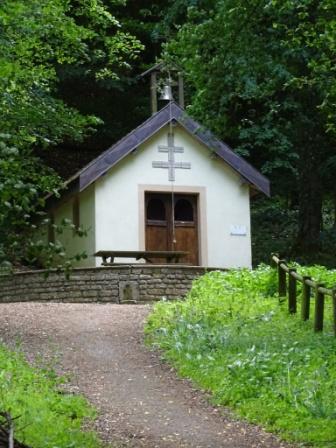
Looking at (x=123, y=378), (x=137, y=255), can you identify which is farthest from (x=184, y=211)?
(x=123, y=378)

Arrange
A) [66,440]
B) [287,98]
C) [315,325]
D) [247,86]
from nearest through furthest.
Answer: [66,440] → [315,325] → [247,86] → [287,98]

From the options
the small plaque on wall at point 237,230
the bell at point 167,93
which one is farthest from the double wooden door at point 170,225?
the bell at point 167,93

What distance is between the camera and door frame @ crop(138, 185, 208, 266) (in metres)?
22.2

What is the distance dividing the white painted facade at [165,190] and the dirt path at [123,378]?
15.8 ft

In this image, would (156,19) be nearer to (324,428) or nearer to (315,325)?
(315,325)

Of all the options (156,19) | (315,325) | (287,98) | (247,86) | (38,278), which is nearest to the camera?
(315,325)

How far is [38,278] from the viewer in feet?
65.2

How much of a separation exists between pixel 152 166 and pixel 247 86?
6.93m

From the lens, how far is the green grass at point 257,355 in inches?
351

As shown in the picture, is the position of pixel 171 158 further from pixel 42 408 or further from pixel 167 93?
pixel 42 408

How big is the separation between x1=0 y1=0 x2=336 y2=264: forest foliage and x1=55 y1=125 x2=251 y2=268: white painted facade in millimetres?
1737

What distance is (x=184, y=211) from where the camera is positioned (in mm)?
23172

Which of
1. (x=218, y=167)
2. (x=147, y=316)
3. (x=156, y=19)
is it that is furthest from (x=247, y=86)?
(x=156, y=19)

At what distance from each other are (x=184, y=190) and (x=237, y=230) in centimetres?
179
